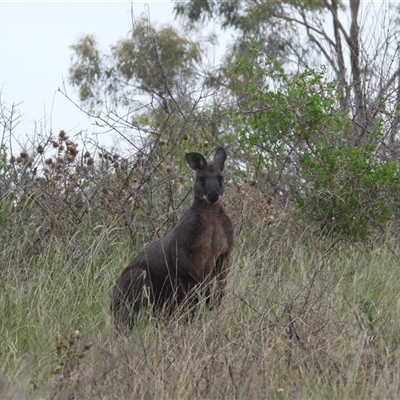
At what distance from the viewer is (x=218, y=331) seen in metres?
5.55

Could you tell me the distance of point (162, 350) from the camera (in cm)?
538

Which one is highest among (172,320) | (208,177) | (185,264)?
(208,177)

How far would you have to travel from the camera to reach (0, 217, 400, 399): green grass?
474 centimetres

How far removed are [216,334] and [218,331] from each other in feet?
0.11

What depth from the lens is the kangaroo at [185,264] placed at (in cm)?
650

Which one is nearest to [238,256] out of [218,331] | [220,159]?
[220,159]

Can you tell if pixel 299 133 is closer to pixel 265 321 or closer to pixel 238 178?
pixel 238 178

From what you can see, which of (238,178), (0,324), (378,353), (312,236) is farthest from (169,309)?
(238,178)

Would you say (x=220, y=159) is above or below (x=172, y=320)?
above

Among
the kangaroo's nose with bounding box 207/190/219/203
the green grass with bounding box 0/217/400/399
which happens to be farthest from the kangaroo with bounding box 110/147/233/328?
the green grass with bounding box 0/217/400/399

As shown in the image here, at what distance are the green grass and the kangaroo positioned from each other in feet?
0.64

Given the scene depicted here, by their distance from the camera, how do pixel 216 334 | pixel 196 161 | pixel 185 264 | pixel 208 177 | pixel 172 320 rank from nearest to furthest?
pixel 216 334 < pixel 172 320 < pixel 185 264 < pixel 208 177 < pixel 196 161

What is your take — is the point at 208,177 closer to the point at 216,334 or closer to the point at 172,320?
the point at 172,320

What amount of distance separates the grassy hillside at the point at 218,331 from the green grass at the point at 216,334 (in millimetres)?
10
